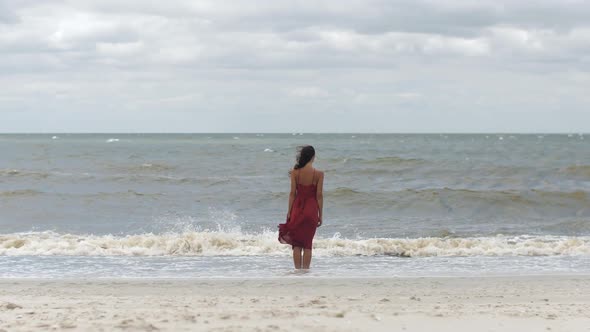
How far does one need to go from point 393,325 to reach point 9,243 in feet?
24.8

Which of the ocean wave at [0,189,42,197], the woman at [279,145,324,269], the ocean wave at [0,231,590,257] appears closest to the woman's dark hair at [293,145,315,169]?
the woman at [279,145,324,269]

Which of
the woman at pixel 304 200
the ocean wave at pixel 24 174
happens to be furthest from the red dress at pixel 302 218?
the ocean wave at pixel 24 174

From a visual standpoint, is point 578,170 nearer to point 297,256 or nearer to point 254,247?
point 254,247

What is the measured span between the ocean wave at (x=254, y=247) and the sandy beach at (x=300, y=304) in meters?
2.55

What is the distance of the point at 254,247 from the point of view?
1067 cm

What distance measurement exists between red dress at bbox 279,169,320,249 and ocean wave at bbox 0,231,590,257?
82.8 inches

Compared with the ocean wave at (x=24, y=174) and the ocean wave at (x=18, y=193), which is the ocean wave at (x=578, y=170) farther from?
the ocean wave at (x=24, y=174)

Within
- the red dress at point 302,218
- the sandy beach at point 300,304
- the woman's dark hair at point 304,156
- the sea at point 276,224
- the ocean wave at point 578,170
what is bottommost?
the sea at point 276,224

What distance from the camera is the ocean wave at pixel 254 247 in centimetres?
1048

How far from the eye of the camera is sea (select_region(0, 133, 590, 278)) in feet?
A: 30.6

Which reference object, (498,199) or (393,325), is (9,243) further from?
(498,199)

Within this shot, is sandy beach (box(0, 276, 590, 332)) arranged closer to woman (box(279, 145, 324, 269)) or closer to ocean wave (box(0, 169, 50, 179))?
woman (box(279, 145, 324, 269))

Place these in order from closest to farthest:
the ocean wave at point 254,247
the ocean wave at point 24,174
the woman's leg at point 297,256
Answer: the woman's leg at point 297,256 → the ocean wave at point 254,247 → the ocean wave at point 24,174

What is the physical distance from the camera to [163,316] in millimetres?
5586
